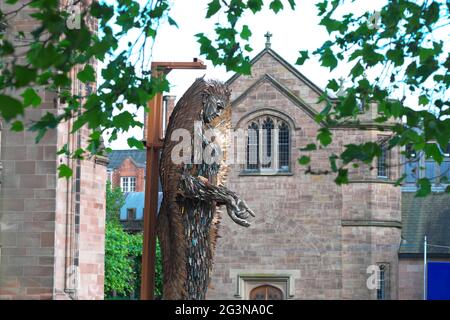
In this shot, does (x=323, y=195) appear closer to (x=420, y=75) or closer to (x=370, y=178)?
(x=370, y=178)

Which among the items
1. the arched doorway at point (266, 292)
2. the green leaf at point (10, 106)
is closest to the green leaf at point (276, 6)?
the green leaf at point (10, 106)

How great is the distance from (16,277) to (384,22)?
10785 millimetres

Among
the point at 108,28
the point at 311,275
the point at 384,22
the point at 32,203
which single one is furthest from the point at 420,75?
the point at 311,275

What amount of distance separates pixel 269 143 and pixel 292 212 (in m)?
2.48

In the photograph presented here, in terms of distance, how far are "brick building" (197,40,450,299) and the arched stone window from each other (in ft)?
0.11

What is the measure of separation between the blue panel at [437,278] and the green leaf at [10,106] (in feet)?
115

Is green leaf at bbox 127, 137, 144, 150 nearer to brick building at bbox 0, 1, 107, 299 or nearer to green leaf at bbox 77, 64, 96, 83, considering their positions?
green leaf at bbox 77, 64, 96, 83

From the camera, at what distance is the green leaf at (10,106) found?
7.04m

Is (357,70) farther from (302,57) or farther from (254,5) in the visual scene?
(254,5)

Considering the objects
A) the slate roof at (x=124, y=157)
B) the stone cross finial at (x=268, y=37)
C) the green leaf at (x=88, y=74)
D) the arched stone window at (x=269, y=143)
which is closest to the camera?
the green leaf at (x=88, y=74)

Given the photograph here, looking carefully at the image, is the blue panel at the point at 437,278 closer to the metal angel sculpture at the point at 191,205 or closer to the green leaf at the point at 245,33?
the metal angel sculpture at the point at 191,205

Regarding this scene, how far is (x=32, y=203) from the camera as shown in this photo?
2069 centimetres

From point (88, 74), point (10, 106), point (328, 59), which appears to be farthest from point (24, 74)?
point (328, 59)

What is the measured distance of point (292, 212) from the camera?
41.4 meters
